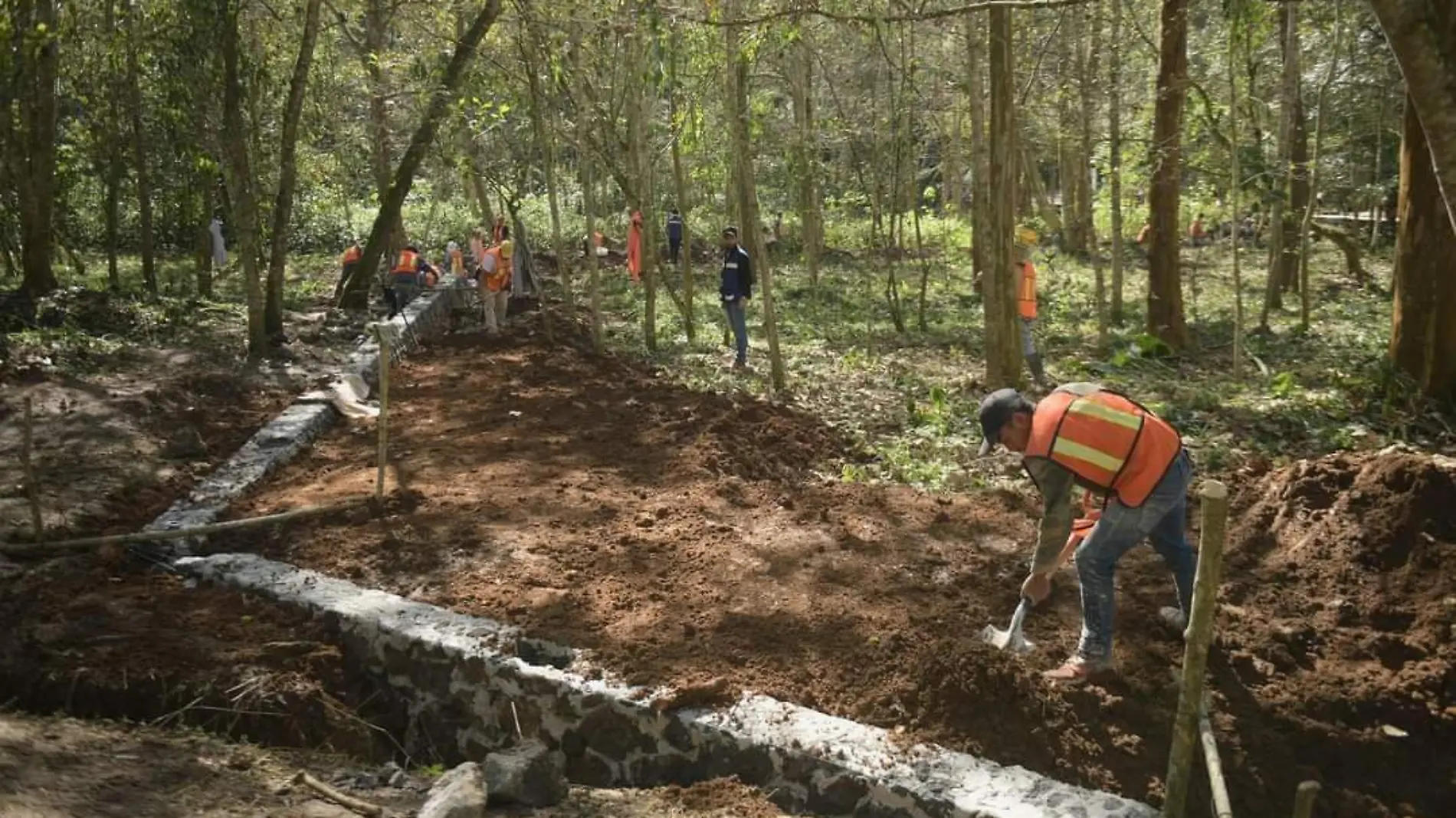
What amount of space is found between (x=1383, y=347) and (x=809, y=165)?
8.41 metres

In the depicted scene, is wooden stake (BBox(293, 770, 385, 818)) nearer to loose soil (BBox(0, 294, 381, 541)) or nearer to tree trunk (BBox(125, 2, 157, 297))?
loose soil (BBox(0, 294, 381, 541))

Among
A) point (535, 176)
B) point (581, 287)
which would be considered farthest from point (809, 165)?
point (535, 176)

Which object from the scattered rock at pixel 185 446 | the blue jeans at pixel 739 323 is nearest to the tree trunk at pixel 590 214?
the blue jeans at pixel 739 323

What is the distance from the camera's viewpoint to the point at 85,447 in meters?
8.26

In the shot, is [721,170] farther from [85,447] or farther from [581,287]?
[85,447]

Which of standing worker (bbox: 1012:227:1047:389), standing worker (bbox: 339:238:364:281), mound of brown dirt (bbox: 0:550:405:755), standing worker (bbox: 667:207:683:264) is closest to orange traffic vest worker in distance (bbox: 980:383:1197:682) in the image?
mound of brown dirt (bbox: 0:550:405:755)

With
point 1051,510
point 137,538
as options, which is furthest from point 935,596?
point 137,538

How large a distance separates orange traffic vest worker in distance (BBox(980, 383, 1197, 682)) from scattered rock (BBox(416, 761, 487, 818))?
2.30m

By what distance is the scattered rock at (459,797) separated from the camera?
363 cm

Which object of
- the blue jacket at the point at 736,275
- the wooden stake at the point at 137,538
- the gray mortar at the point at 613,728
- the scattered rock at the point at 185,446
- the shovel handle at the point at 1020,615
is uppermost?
the blue jacket at the point at 736,275

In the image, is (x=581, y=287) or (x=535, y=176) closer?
(x=581, y=287)

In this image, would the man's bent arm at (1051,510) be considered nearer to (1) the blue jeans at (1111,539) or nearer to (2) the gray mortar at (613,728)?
(1) the blue jeans at (1111,539)

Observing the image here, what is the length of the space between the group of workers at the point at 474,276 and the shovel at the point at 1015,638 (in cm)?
1068

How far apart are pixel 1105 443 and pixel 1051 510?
358mm
